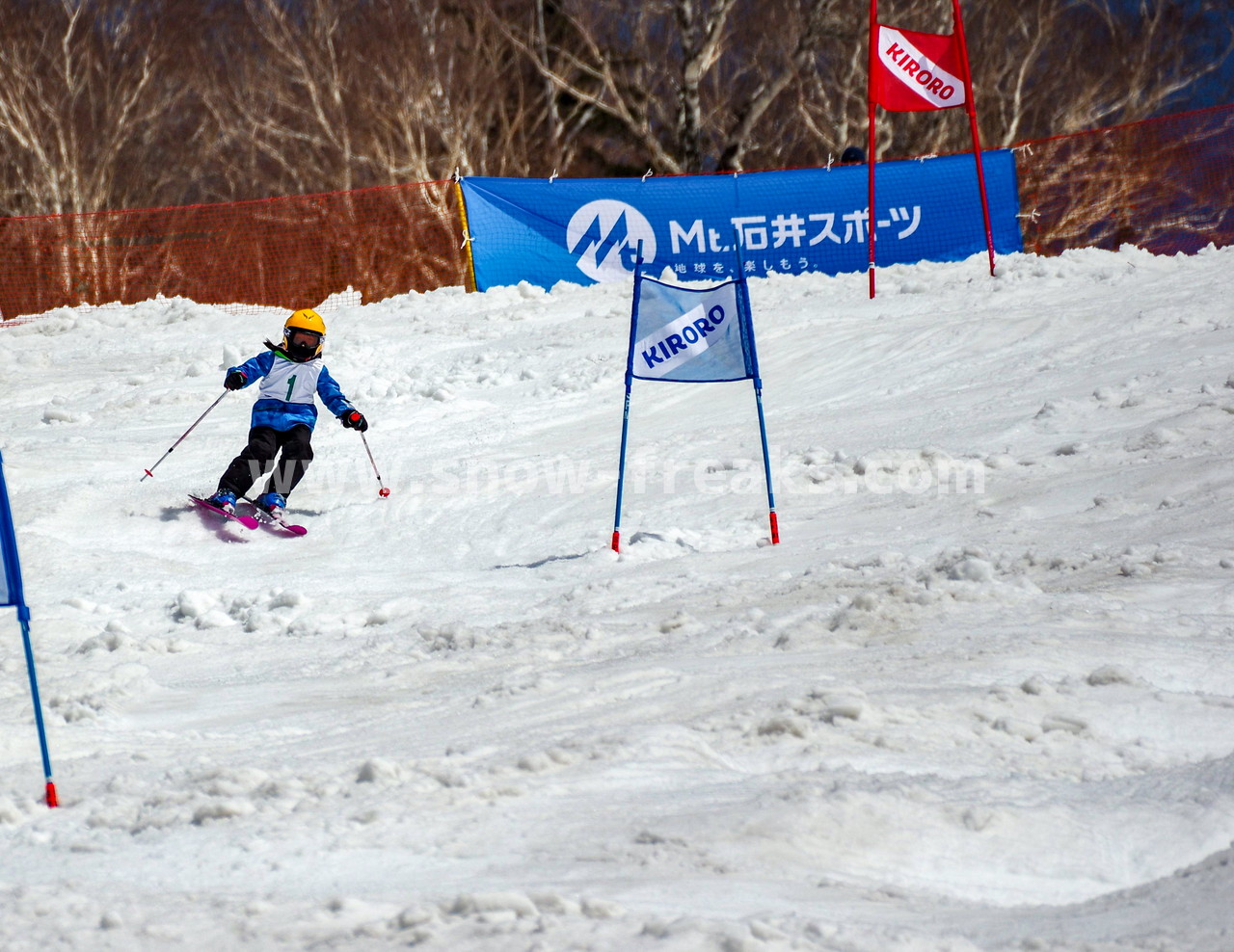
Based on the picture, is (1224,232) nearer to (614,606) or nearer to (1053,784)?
(614,606)

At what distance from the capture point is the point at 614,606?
6.00 m

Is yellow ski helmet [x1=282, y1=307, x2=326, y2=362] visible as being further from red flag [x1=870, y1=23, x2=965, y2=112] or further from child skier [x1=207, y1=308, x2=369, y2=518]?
red flag [x1=870, y1=23, x2=965, y2=112]

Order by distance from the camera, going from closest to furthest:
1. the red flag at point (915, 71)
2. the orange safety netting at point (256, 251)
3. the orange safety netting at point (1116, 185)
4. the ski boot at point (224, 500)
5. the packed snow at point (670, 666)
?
the packed snow at point (670, 666) < the ski boot at point (224, 500) < the red flag at point (915, 71) < the orange safety netting at point (1116, 185) < the orange safety netting at point (256, 251)

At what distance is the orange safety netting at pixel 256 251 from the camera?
55.3 ft

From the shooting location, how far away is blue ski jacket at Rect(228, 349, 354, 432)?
8.52m

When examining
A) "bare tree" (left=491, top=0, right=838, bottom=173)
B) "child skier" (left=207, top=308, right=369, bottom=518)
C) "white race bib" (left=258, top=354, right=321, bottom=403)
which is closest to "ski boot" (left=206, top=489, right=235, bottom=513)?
"child skier" (left=207, top=308, right=369, bottom=518)

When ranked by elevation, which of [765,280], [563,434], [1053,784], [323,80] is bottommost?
[1053,784]

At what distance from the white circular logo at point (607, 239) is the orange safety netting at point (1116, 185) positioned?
15.3 ft

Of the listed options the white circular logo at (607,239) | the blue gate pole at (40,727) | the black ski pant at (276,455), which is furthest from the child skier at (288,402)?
the white circular logo at (607,239)

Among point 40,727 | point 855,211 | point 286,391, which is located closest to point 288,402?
point 286,391

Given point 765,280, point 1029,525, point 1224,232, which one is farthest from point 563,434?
point 1224,232

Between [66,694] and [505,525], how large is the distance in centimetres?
361

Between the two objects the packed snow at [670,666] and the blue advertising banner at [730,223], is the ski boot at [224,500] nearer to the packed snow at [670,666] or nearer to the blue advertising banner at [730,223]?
the packed snow at [670,666]

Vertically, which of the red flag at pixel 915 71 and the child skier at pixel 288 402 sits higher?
the red flag at pixel 915 71
